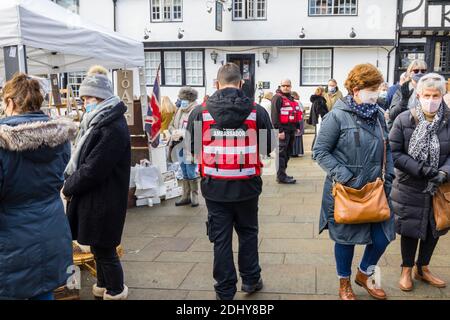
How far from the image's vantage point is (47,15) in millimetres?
5602

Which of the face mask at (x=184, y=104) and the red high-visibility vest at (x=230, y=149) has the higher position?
the face mask at (x=184, y=104)

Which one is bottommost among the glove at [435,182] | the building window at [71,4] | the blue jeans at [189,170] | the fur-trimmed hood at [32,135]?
the blue jeans at [189,170]

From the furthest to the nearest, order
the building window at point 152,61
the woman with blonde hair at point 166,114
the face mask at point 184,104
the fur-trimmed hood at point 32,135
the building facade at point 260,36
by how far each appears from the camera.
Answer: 1. the building window at point 152,61
2. the building facade at point 260,36
3. the woman with blonde hair at point 166,114
4. the face mask at point 184,104
5. the fur-trimmed hood at point 32,135

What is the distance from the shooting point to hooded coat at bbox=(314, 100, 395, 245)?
3.61m

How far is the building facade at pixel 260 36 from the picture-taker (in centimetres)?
→ 2019

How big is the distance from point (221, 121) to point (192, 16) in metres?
18.7

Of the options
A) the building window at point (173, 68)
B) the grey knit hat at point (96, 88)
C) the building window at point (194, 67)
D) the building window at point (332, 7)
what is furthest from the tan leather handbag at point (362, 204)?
the building window at point (173, 68)

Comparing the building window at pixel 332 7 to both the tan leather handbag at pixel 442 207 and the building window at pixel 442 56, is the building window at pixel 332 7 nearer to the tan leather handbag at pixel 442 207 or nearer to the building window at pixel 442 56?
the building window at pixel 442 56

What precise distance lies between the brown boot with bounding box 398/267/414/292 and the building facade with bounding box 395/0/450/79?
57.8ft

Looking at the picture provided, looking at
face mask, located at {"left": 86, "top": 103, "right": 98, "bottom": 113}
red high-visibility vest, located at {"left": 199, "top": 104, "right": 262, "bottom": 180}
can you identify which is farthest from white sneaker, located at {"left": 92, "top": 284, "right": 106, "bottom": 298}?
face mask, located at {"left": 86, "top": 103, "right": 98, "bottom": 113}

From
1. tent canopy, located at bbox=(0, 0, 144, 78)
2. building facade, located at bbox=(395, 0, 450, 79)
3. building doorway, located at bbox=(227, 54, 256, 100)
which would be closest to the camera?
tent canopy, located at bbox=(0, 0, 144, 78)

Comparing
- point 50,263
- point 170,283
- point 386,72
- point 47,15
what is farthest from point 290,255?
point 386,72

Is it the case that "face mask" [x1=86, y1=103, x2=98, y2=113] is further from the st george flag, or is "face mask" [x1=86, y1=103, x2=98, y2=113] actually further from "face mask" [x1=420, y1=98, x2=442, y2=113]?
the st george flag

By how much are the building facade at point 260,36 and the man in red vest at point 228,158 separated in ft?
54.2
